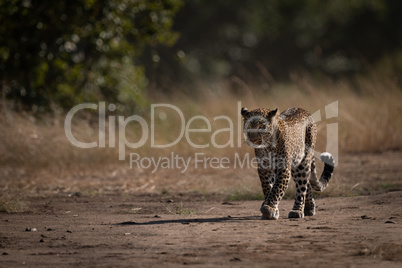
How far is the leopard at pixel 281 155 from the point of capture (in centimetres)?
775

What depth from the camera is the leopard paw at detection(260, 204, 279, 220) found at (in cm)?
782

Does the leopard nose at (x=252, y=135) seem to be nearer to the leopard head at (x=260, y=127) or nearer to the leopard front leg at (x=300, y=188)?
the leopard head at (x=260, y=127)

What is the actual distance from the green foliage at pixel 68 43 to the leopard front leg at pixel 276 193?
8037 mm

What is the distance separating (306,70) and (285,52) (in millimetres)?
1669

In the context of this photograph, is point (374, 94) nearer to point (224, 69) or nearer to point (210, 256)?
point (210, 256)

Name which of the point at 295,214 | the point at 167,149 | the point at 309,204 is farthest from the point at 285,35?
the point at 295,214

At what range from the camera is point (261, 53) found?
129 feet

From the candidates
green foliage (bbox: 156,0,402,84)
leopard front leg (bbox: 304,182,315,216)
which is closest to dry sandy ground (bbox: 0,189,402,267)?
leopard front leg (bbox: 304,182,315,216)

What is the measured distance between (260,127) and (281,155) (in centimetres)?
41

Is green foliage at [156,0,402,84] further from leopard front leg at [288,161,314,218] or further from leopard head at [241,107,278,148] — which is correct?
leopard head at [241,107,278,148]

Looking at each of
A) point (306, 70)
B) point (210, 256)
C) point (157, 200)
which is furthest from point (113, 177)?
point (306, 70)

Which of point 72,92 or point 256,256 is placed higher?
point 72,92

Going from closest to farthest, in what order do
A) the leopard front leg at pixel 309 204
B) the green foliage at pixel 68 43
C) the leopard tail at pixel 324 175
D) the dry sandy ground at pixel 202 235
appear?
→ the dry sandy ground at pixel 202 235 < the leopard front leg at pixel 309 204 < the leopard tail at pixel 324 175 < the green foliage at pixel 68 43

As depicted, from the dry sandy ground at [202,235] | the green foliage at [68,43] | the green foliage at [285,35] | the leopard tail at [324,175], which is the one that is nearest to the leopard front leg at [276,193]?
the dry sandy ground at [202,235]
